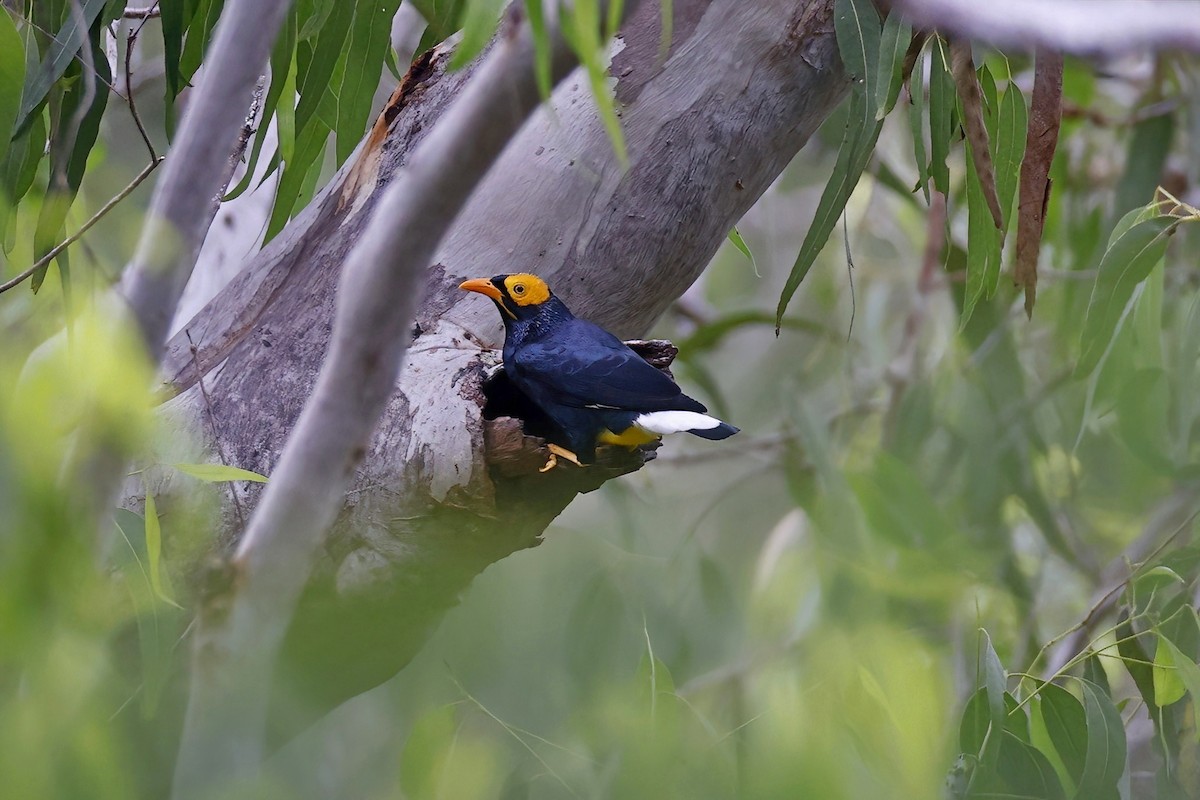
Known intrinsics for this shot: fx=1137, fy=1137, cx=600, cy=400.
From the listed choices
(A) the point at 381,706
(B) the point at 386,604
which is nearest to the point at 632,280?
(B) the point at 386,604

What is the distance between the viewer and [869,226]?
366cm

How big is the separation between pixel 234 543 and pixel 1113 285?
125 cm

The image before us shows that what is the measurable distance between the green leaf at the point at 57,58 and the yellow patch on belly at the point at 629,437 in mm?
791

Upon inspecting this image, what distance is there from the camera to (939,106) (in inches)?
59.6

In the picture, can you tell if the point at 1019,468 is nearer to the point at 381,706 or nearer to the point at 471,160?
the point at 381,706

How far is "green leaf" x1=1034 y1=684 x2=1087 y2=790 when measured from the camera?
1.44 meters

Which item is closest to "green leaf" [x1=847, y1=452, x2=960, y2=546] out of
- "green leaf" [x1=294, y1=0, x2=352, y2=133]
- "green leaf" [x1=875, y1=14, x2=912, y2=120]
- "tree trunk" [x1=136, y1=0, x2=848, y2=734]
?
"tree trunk" [x1=136, y1=0, x2=848, y2=734]

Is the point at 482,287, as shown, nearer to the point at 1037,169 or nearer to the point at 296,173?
the point at 296,173

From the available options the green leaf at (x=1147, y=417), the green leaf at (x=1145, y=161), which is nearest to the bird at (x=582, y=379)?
the green leaf at (x=1147, y=417)

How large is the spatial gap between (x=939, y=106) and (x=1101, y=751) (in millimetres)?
844

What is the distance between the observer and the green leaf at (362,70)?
1.45 meters

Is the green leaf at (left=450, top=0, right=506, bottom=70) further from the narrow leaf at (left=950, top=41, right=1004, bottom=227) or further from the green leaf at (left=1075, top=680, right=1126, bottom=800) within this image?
the green leaf at (left=1075, top=680, right=1126, bottom=800)

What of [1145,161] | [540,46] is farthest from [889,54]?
[1145,161]

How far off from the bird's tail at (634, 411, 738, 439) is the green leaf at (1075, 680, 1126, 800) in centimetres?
55
